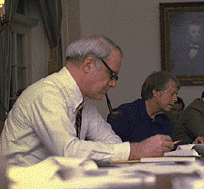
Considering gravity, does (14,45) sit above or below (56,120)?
above

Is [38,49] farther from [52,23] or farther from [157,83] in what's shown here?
[157,83]

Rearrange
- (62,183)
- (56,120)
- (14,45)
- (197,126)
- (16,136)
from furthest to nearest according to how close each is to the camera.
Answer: (14,45) → (197,126) → (16,136) → (56,120) → (62,183)

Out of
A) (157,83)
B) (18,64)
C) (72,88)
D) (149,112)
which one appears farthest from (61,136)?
(18,64)

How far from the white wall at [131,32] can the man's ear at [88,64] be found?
379 cm

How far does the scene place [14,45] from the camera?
4.71 m

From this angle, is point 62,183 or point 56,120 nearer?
point 62,183

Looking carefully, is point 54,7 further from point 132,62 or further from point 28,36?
point 132,62

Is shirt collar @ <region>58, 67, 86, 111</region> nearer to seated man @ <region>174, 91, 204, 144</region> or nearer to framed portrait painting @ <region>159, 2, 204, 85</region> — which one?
seated man @ <region>174, 91, 204, 144</region>

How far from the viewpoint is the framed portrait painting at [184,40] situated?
553 cm

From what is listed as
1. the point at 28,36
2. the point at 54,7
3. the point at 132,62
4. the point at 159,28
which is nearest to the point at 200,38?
the point at 159,28

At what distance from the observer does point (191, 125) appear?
10.8 ft

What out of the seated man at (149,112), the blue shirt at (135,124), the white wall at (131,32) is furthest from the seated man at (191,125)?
the white wall at (131,32)

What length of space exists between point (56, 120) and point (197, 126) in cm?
217

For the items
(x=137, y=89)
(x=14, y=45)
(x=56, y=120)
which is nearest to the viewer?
(x=56, y=120)
